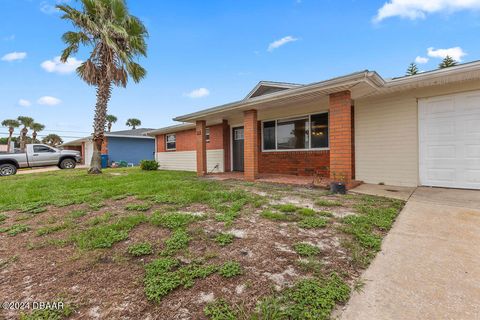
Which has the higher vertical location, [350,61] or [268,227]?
[350,61]

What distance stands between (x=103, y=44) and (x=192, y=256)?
10.6 m

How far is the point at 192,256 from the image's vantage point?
7.74ft

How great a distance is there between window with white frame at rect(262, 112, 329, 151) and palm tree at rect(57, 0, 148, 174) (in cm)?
687

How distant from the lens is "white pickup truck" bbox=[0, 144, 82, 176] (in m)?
11.6

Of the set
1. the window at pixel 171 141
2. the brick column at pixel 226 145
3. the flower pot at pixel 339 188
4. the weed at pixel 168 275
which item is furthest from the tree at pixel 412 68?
the weed at pixel 168 275

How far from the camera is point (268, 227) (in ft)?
10.2

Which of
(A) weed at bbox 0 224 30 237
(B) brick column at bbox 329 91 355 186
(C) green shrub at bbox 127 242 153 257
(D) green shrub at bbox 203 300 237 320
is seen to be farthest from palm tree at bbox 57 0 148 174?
(D) green shrub at bbox 203 300 237 320

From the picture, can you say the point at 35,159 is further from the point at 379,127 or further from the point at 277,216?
the point at 379,127

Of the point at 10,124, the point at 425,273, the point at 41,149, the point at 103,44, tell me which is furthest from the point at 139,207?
the point at 10,124

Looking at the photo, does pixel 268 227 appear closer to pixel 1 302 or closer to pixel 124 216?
pixel 124 216

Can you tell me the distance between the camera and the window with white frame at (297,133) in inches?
298

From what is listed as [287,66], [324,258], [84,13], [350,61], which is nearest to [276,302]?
[324,258]

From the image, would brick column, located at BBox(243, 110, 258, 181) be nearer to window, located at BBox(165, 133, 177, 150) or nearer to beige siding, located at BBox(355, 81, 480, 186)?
beige siding, located at BBox(355, 81, 480, 186)

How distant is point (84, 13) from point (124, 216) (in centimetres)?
996
